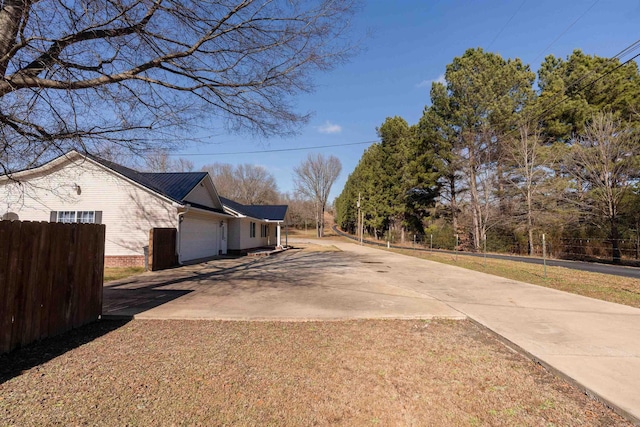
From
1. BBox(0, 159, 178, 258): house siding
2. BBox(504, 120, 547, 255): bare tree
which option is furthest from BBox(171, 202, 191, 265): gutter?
BBox(504, 120, 547, 255): bare tree

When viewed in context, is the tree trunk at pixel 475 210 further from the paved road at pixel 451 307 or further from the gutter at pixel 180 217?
the gutter at pixel 180 217

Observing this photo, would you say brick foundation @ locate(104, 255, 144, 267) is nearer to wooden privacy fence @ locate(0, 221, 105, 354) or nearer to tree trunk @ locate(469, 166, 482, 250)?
wooden privacy fence @ locate(0, 221, 105, 354)

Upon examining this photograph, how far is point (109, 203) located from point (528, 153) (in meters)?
27.0

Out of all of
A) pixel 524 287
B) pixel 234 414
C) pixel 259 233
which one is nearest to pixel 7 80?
pixel 234 414

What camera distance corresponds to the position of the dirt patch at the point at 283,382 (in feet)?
8.53

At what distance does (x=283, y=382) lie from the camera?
317 cm

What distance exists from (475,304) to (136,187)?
13902 mm

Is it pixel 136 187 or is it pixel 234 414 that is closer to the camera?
pixel 234 414

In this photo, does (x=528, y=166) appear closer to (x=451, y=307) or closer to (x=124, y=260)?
(x=451, y=307)

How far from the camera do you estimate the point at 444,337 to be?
4609mm

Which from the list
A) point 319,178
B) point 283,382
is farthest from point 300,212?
point 283,382

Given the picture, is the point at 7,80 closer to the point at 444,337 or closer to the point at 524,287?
the point at 444,337

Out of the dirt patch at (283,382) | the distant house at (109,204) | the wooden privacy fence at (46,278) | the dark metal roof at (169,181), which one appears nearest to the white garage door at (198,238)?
the distant house at (109,204)

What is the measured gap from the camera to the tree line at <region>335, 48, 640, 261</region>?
18672 mm
